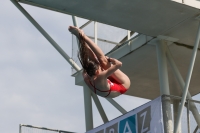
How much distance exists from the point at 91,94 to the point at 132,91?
181 cm

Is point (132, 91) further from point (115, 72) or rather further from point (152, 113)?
point (115, 72)

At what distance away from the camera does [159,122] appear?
15133 millimetres

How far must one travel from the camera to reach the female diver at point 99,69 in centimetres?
1263

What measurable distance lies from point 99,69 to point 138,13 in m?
3.21

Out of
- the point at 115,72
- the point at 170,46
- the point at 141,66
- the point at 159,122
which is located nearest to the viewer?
the point at 115,72

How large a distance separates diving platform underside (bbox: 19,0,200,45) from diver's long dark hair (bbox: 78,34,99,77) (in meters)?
2.96

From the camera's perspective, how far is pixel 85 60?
12.7 metres

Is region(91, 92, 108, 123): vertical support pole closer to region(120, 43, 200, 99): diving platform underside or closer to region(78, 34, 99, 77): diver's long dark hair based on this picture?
region(120, 43, 200, 99): diving platform underside

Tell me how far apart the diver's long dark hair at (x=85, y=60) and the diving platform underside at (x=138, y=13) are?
2958 mm

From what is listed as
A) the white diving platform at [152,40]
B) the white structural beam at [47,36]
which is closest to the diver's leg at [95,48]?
the white diving platform at [152,40]

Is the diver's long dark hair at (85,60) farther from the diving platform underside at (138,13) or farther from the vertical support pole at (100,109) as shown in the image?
the vertical support pole at (100,109)

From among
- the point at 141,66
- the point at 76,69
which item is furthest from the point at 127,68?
the point at 76,69

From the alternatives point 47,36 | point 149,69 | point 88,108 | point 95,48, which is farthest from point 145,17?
point 88,108

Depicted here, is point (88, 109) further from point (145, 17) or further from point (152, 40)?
point (145, 17)
